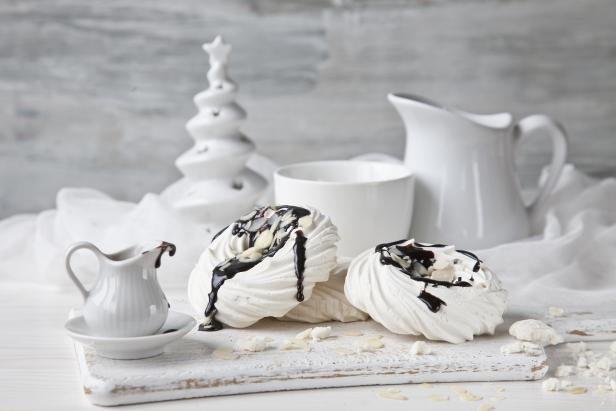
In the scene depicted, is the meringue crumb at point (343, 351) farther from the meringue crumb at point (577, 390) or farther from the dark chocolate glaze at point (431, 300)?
the meringue crumb at point (577, 390)

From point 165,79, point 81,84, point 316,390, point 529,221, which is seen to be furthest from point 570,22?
point 316,390

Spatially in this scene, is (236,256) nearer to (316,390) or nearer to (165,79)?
(316,390)

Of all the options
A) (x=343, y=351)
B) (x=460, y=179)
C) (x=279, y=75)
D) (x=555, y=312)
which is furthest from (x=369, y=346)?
(x=279, y=75)

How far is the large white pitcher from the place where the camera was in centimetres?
117

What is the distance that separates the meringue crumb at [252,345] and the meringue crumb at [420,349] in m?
0.14

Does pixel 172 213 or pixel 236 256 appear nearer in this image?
pixel 236 256

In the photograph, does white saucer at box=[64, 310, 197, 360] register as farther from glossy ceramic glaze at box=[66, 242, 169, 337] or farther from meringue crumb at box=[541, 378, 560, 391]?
meringue crumb at box=[541, 378, 560, 391]

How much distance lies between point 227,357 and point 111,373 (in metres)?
0.10

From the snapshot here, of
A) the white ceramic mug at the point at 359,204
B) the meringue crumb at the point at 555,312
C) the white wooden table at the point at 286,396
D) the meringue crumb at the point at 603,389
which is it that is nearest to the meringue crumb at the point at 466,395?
the white wooden table at the point at 286,396

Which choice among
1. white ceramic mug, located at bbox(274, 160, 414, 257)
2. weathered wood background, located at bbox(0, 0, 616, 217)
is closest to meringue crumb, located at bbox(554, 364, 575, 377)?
white ceramic mug, located at bbox(274, 160, 414, 257)

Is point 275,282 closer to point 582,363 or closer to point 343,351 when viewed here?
point 343,351

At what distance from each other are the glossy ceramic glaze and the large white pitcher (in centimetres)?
46

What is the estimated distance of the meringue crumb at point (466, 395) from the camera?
0.76 metres

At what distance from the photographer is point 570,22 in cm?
158
